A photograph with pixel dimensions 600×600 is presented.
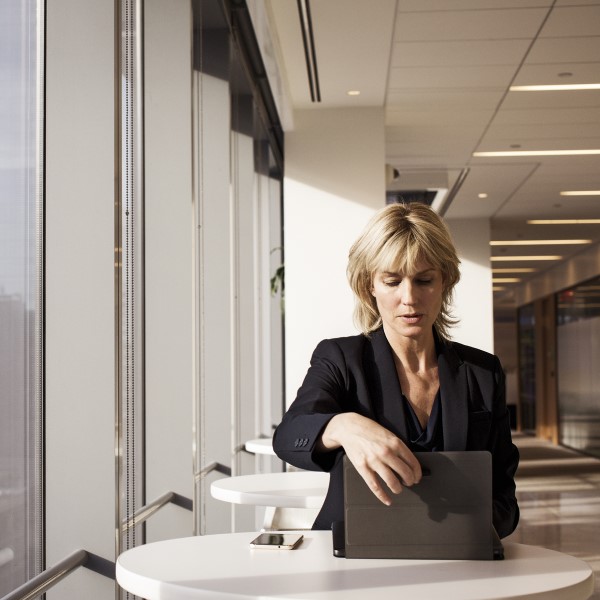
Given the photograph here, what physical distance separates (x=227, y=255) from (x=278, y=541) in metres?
3.67

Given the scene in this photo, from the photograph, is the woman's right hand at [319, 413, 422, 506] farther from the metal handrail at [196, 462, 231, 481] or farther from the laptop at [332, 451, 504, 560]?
the metal handrail at [196, 462, 231, 481]

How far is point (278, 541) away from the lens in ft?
6.97

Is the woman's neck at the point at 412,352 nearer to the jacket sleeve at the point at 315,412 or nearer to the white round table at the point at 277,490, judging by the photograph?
the jacket sleeve at the point at 315,412

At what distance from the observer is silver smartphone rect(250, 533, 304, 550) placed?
2090 millimetres

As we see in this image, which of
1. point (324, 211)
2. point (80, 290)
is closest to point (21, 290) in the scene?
point (80, 290)

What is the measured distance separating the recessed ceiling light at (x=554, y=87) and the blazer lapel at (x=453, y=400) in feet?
17.3

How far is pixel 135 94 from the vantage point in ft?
13.1

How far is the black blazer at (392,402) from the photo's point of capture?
2176 millimetres

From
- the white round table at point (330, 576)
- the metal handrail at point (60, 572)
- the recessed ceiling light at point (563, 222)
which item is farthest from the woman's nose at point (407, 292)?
the recessed ceiling light at point (563, 222)

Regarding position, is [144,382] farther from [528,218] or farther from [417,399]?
[528,218]

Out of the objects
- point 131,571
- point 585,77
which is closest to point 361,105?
point 585,77

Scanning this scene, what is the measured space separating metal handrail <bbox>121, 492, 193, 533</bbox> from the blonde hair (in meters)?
1.59

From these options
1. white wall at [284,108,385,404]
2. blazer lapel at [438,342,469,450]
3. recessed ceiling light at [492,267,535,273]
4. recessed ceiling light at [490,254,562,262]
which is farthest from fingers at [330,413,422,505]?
recessed ceiling light at [492,267,535,273]

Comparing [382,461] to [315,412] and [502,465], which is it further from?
[502,465]
